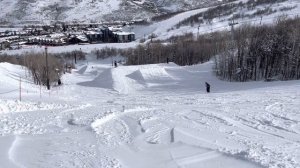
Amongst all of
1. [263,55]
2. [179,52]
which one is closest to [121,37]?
[179,52]

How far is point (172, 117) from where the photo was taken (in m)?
20.9

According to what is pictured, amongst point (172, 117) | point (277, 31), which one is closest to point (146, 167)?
point (172, 117)

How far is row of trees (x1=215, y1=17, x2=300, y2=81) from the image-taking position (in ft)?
165

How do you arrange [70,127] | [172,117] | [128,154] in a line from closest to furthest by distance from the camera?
1. [128,154]
2. [70,127]
3. [172,117]

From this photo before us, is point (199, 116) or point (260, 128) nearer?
point (260, 128)

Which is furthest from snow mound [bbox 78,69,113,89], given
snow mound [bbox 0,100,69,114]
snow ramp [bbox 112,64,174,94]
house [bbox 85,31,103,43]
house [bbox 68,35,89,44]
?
house [bbox 85,31,103,43]

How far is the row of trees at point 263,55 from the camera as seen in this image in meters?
50.1

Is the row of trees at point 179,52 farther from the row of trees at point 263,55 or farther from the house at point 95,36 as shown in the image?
the house at point 95,36

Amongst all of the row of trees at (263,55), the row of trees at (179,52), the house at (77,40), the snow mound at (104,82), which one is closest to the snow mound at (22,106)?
the snow mound at (104,82)

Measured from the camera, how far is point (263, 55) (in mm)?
53062

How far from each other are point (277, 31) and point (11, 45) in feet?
316

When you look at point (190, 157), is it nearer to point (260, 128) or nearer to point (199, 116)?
point (260, 128)

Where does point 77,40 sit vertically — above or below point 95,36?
below

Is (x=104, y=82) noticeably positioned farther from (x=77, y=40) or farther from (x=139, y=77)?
(x=77, y=40)
